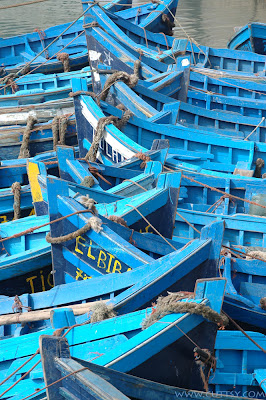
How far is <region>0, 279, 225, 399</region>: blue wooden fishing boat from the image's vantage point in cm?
376

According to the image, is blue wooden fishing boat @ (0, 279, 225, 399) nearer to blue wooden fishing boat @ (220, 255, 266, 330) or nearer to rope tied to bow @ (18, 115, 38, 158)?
blue wooden fishing boat @ (220, 255, 266, 330)

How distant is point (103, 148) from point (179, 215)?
1.72 meters

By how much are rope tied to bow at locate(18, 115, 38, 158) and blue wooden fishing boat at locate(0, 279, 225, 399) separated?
5235mm

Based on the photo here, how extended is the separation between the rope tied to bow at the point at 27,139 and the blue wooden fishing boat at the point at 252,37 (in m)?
7.03

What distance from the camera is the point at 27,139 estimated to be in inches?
365

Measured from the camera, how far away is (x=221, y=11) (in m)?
26.8

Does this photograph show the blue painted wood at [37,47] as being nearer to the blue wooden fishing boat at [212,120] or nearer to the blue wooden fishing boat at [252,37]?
the blue wooden fishing boat at [252,37]

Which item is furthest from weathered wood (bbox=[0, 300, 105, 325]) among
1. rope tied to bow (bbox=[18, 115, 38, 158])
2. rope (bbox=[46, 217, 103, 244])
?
rope tied to bow (bbox=[18, 115, 38, 158])

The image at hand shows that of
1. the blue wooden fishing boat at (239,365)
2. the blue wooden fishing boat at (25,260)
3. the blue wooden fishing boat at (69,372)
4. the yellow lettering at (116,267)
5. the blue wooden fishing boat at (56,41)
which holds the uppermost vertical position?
the blue wooden fishing boat at (56,41)

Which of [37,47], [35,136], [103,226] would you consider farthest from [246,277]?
[37,47]

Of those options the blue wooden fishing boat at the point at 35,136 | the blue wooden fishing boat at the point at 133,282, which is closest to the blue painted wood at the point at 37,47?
the blue wooden fishing boat at the point at 35,136

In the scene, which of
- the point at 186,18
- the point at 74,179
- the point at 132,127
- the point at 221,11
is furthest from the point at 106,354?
the point at 221,11

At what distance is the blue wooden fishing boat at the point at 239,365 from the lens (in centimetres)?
495

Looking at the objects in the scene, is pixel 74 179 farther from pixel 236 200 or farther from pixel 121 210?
pixel 236 200
